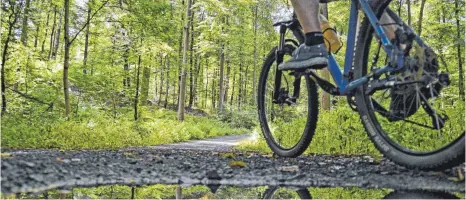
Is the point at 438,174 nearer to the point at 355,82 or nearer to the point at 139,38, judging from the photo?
the point at 355,82

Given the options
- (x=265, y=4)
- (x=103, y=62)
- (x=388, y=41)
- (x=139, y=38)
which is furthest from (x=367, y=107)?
(x=265, y=4)

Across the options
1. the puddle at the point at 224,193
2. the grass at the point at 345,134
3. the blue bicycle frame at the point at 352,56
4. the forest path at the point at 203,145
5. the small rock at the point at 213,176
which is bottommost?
the forest path at the point at 203,145

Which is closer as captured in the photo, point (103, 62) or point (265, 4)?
point (103, 62)

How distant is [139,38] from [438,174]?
1112 centimetres

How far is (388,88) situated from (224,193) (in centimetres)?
126

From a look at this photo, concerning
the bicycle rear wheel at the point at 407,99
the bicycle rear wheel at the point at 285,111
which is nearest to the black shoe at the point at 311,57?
the bicycle rear wheel at the point at 407,99

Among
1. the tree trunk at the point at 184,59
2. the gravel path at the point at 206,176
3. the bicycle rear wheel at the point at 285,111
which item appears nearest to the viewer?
the gravel path at the point at 206,176

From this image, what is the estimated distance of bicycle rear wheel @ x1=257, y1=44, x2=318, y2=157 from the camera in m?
3.42

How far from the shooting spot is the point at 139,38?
40.2 ft

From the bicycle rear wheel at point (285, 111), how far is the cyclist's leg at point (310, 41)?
A: 0.51 m

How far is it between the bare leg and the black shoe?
139 mm

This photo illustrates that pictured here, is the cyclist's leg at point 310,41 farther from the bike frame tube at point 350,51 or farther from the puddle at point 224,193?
the puddle at point 224,193

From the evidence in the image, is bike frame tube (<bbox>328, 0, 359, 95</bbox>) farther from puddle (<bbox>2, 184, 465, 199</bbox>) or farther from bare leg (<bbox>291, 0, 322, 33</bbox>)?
puddle (<bbox>2, 184, 465, 199</bbox>)

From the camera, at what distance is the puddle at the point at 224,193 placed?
1.65 meters
